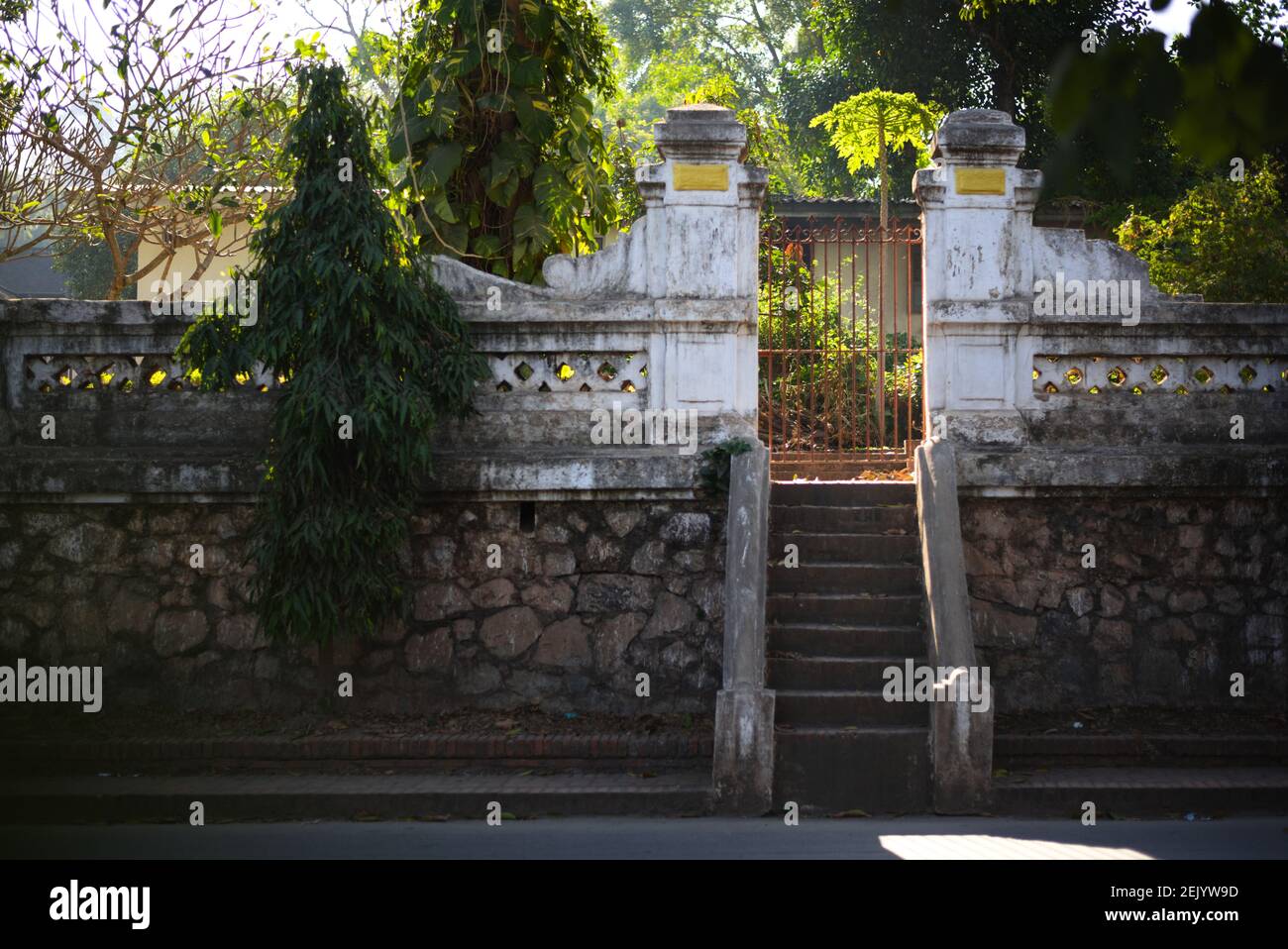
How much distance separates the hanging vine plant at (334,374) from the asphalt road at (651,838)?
1.39 metres

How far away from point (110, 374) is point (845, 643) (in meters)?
4.92

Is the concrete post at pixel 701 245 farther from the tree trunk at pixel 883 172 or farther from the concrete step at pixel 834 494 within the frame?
the tree trunk at pixel 883 172

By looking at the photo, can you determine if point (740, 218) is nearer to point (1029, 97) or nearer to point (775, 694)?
point (775, 694)

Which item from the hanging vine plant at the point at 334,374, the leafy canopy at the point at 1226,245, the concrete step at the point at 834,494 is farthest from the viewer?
the leafy canopy at the point at 1226,245

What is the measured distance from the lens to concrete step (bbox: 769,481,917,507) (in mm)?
8836

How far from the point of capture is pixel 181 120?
11.8 meters

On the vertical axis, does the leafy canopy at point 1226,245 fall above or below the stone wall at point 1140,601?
above

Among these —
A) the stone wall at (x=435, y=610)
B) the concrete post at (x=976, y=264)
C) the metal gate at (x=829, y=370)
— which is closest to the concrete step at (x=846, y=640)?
the stone wall at (x=435, y=610)

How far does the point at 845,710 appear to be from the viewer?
750 cm

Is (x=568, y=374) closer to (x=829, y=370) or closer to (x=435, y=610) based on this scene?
(x=435, y=610)

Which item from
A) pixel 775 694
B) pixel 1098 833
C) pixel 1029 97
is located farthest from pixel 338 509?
pixel 1029 97

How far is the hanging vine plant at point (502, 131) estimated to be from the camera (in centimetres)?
1010

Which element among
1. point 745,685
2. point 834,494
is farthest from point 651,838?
point 834,494

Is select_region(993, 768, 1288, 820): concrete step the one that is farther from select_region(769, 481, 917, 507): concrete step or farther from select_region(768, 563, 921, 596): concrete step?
select_region(769, 481, 917, 507): concrete step
